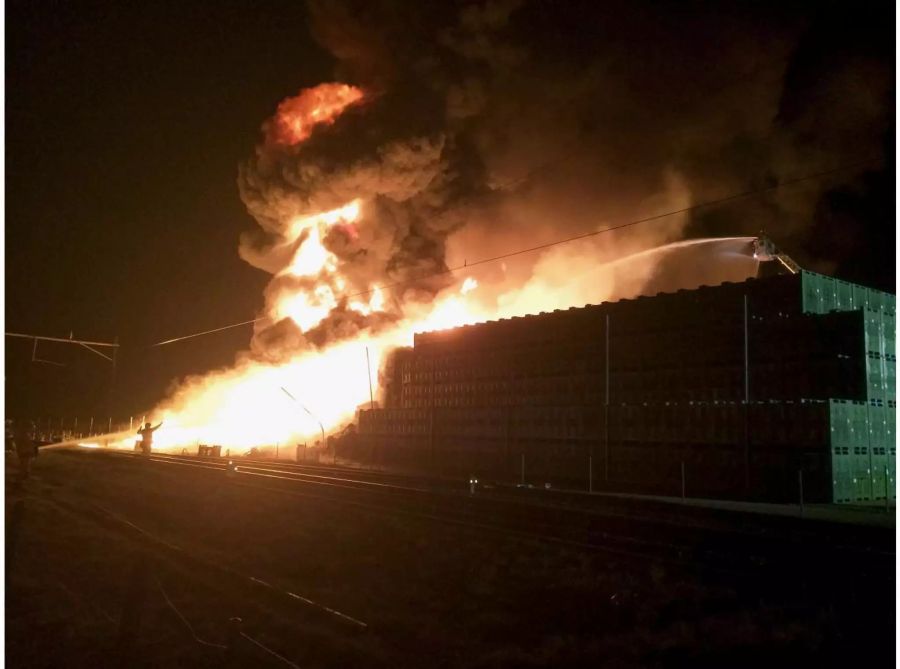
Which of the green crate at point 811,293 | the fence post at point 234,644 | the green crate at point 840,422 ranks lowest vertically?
the fence post at point 234,644

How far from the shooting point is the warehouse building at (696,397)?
19922 millimetres

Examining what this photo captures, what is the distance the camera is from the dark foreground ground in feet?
24.8

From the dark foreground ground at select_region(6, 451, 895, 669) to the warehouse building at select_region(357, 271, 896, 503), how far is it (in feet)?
26.5

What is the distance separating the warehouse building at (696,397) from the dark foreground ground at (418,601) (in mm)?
8064

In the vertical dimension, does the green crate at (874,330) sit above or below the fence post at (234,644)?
above

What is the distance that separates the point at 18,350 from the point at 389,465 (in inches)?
2385

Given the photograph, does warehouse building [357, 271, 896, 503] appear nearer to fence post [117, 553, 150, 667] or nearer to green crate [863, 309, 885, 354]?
green crate [863, 309, 885, 354]

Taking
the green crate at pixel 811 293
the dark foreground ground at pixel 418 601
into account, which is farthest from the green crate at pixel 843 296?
the dark foreground ground at pixel 418 601

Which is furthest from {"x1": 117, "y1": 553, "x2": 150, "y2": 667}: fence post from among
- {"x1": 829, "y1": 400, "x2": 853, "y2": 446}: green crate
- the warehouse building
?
{"x1": 829, "y1": 400, "x2": 853, "y2": 446}: green crate

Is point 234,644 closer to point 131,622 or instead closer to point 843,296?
point 131,622

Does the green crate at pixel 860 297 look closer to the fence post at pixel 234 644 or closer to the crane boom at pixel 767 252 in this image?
the crane boom at pixel 767 252

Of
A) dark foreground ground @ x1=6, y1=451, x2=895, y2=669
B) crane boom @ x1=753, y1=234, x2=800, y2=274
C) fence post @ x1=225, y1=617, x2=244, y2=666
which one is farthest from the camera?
crane boom @ x1=753, y1=234, x2=800, y2=274

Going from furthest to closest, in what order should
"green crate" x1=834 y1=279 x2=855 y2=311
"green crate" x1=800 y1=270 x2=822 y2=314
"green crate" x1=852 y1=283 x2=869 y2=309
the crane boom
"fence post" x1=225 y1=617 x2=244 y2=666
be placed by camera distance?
1. the crane boom
2. "green crate" x1=852 y1=283 x2=869 y2=309
3. "green crate" x1=834 y1=279 x2=855 y2=311
4. "green crate" x1=800 y1=270 x2=822 y2=314
5. "fence post" x1=225 y1=617 x2=244 y2=666

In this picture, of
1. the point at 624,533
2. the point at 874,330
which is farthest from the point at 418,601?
the point at 874,330
